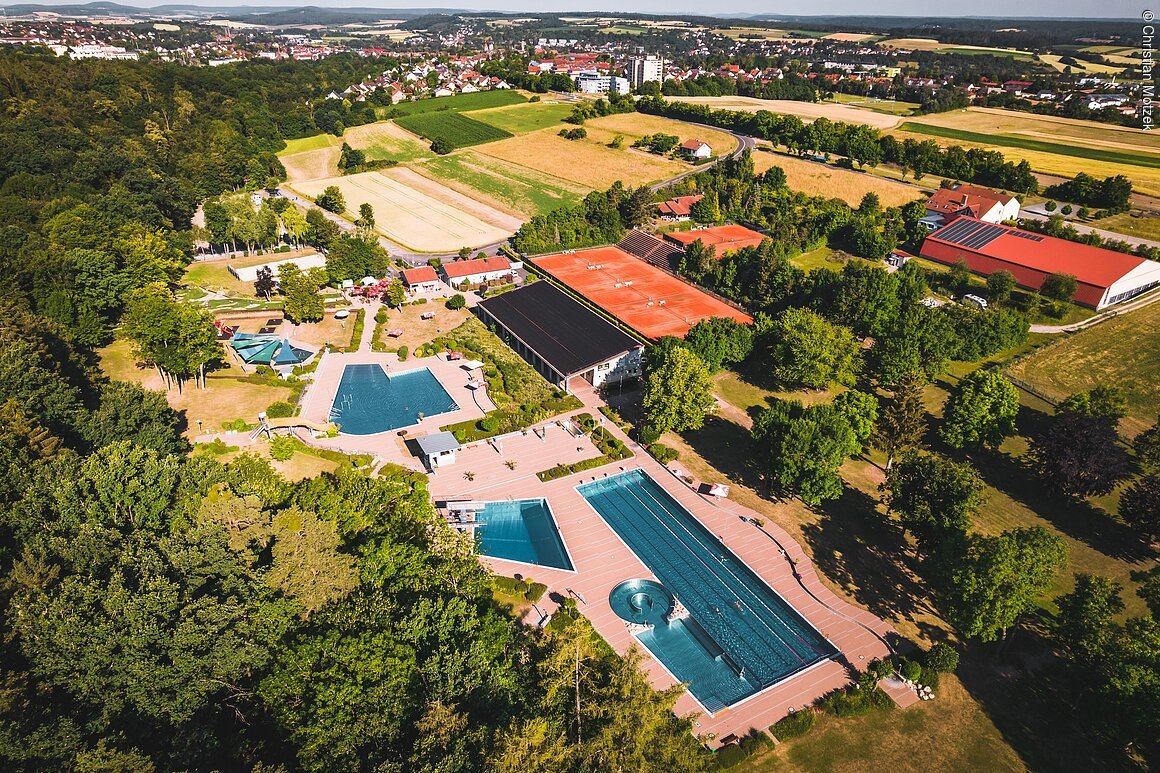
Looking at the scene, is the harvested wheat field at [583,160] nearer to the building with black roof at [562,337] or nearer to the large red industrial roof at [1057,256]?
the building with black roof at [562,337]

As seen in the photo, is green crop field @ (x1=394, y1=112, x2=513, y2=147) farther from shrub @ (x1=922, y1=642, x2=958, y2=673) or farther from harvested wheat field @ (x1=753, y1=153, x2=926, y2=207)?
shrub @ (x1=922, y1=642, x2=958, y2=673)

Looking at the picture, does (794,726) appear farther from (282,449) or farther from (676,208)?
(676,208)

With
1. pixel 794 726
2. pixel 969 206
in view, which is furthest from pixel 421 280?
pixel 969 206

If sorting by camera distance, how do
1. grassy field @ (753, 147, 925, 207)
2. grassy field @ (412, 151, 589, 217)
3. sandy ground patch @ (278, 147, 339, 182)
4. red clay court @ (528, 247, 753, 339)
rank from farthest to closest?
sandy ground patch @ (278, 147, 339, 182) < grassy field @ (412, 151, 589, 217) < grassy field @ (753, 147, 925, 207) < red clay court @ (528, 247, 753, 339)

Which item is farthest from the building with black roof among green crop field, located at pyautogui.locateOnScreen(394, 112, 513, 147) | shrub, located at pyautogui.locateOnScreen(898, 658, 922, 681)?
green crop field, located at pyautogui.locateOnScreen(394, 112, 513, 147)

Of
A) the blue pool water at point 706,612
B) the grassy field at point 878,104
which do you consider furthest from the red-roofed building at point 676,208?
the grassy field at point 878,104

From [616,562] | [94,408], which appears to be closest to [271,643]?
[616,562]
